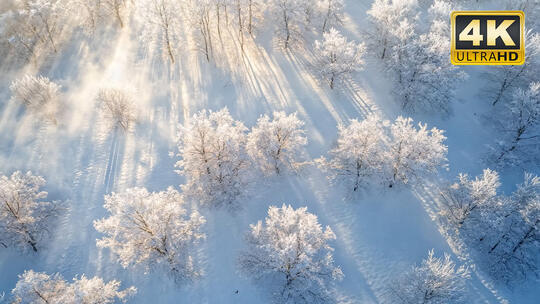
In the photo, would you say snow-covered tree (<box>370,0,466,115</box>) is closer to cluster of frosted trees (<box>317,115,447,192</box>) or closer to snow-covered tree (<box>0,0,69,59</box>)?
cluster of frosted trees (<box>317,115,447,192</box>)

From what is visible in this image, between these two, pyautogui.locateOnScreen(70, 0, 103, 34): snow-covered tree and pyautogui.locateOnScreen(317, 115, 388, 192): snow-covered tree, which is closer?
pyautogui.locateOnScreen(317, 115, 388, 192): snow-covered tree

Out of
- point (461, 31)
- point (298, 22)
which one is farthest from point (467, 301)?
point (298, 22)

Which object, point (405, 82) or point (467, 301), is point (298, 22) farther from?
point (467, 301)

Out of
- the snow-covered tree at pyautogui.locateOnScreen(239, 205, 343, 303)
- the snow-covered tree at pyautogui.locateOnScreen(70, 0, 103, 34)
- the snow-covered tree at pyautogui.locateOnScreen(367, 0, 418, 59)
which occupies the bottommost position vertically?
the snow-covered tree at pyautogui.locateOnScreen(239, 205, 343, 303)

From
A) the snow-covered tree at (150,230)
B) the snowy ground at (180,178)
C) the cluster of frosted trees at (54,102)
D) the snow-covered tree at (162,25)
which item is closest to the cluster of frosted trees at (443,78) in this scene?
the snowy ground at (180,178)

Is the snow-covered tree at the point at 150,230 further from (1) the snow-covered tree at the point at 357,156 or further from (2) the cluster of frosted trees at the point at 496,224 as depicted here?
(2) the cluster of frosted trees at the point at 496,224

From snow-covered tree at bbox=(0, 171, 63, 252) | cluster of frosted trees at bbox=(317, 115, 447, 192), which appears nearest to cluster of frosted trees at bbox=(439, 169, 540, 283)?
cluster of frosted trees at bbox=(317, 115, 447, 192)
